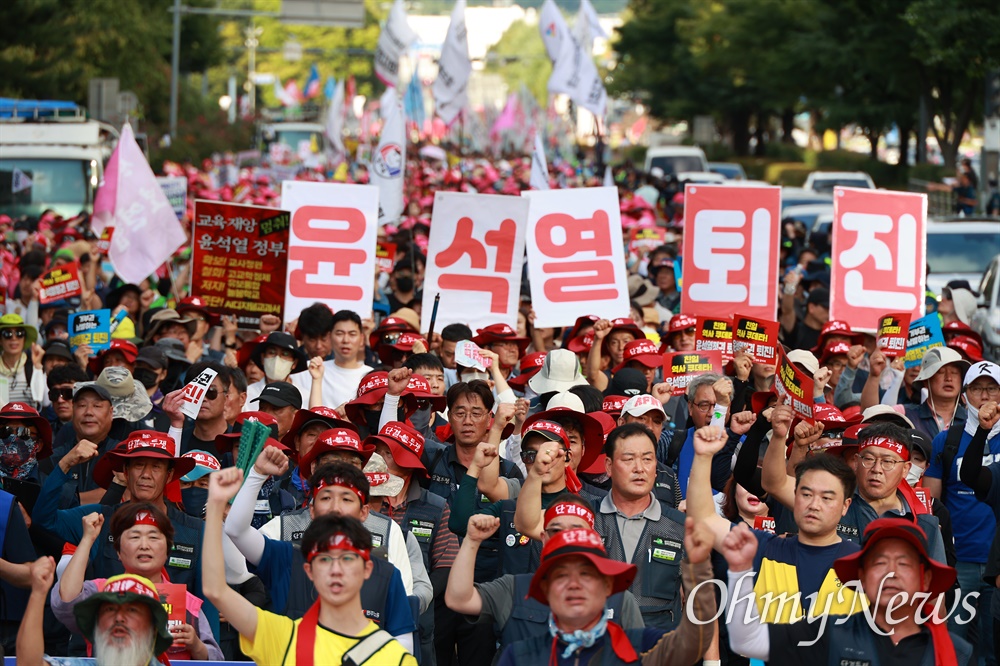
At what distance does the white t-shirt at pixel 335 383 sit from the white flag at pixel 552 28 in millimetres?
16807

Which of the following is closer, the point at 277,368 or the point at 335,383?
the point at 335,383

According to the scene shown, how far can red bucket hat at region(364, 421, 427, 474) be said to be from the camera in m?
6.93

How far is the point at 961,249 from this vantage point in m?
18.4

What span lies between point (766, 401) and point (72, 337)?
5077 mm

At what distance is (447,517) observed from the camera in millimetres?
6859

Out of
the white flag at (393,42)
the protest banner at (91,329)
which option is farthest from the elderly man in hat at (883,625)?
the white flag at (393,42)

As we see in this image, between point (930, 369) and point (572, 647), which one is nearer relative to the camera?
point (572, 647)

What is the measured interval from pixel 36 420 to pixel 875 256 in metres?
6.15

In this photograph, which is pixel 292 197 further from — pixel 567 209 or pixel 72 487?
pixel 72 487

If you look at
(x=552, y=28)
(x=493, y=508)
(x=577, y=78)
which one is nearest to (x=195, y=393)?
(x=493, y=508)

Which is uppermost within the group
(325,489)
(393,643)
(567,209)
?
(567,209)

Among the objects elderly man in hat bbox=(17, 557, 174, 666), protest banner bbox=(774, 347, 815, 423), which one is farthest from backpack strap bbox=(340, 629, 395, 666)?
protest banner bbox=(774, 347, 815, 423)

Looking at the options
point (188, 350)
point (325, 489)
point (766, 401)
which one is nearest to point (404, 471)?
point (325, 489)

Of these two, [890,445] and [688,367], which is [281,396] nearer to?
[688,367]
